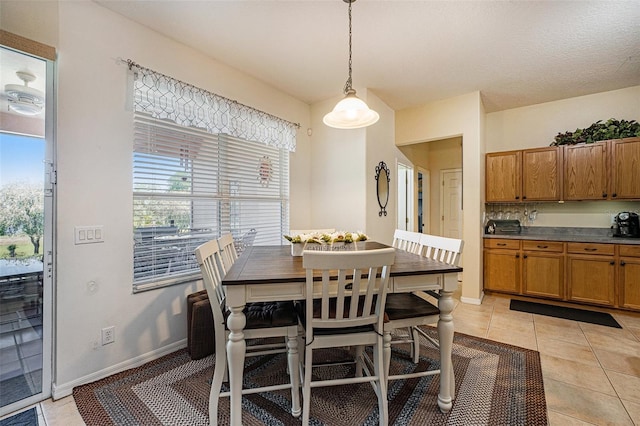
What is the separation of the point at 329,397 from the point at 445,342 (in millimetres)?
788

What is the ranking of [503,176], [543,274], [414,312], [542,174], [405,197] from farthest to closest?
[405,197] → [503,176] → [542,174] → [543,274] → [414,312]

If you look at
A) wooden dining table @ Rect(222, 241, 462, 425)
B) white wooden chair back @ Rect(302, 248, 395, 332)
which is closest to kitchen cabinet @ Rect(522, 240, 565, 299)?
wooden dining table @ Rect(222, 241, 462, 425)

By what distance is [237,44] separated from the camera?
2.43m

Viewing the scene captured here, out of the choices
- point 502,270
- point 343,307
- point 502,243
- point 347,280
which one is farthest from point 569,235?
point 343,307

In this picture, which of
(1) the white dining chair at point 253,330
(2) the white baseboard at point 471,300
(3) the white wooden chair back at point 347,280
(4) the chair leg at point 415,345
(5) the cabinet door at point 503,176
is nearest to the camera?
(3) the white wooden chair back at point 347,280

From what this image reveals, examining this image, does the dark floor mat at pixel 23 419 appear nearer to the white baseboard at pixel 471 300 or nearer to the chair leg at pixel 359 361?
the chair leg at pixel 359 361

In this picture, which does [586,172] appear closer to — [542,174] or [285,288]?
[542,174]

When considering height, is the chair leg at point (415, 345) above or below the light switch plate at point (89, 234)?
below

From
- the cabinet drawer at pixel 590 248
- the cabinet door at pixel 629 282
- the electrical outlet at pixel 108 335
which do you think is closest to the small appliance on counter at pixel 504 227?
the cabinet drawer at pixel 590 248

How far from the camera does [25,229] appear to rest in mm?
1693

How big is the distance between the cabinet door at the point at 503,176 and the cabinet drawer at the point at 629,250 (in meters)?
1.10

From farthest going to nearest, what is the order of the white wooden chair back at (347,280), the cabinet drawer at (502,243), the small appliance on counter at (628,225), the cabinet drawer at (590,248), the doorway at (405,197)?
the doorway at (405,197) < the cabinet drawer at (502,243) < the small appliance on counter at (628,225) < the cabinet drawer at (590,248) < the white wooden chair back at (347,280)

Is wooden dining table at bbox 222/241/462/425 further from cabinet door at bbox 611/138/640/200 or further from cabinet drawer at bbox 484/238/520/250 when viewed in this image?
cabinet door at bbox 611/138/640/200

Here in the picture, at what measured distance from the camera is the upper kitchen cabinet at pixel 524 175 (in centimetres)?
354
